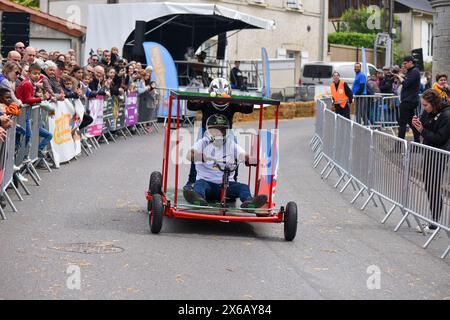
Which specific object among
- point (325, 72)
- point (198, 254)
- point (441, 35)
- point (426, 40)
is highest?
point (426, 40)

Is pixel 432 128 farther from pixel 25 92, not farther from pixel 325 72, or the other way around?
pixel 325 72

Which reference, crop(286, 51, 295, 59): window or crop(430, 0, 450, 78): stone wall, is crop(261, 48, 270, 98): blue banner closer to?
crop(430, 0, 450, 78): stone wall

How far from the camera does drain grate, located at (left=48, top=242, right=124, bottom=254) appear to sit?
10.4 metres

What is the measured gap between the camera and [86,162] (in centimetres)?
1972

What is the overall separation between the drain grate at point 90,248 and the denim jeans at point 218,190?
1919mm

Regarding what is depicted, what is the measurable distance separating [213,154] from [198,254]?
7.37 ft

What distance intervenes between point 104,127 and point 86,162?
14.2 feet

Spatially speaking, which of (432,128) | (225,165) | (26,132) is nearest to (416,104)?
(432,128)

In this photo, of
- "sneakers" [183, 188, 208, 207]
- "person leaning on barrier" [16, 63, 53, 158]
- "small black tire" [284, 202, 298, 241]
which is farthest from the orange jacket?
"small black tire" [284, 202, 298, 241]

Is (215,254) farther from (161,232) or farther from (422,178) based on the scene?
(422,178)

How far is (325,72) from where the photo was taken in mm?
47156

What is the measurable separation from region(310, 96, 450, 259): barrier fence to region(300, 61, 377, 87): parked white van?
27.0 metres

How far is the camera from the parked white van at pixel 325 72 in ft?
153
